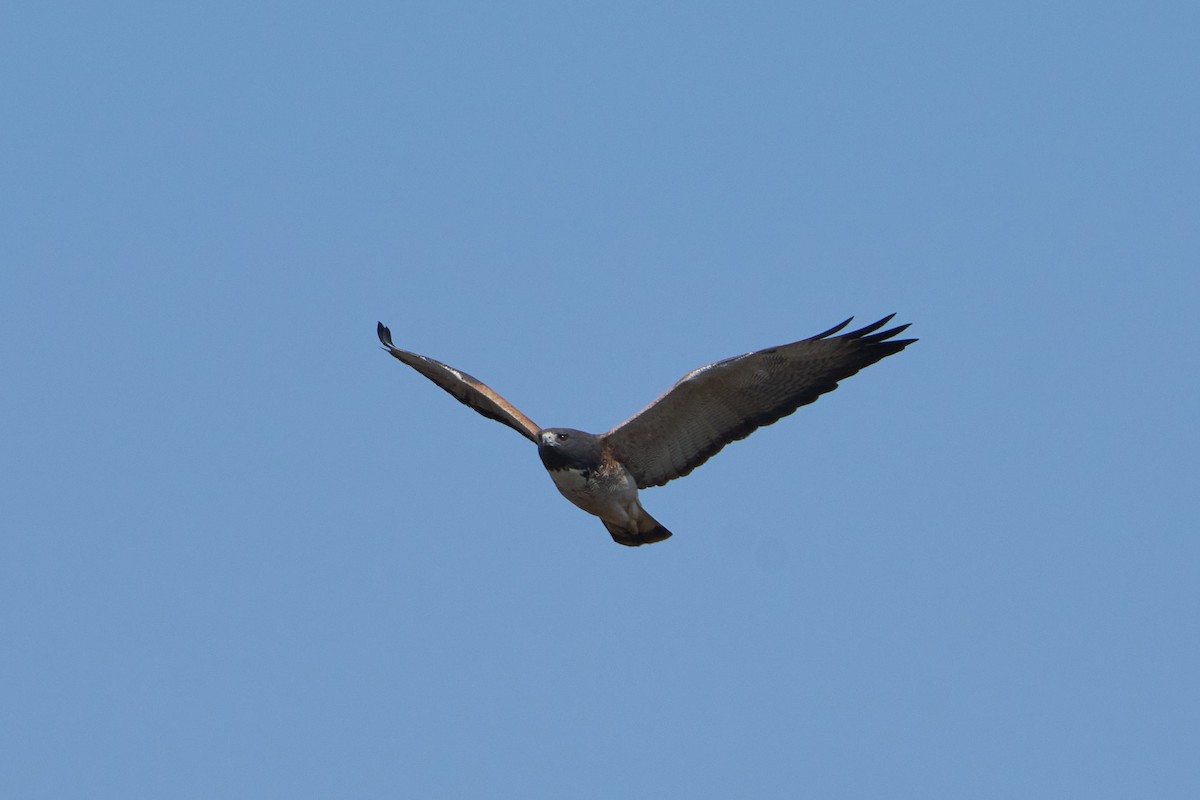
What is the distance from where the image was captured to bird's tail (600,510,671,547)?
57.8 ft

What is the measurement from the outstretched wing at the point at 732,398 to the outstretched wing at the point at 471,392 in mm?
1108

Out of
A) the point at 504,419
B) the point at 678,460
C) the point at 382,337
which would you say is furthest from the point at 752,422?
the point at 382,337

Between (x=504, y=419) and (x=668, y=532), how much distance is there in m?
1.96

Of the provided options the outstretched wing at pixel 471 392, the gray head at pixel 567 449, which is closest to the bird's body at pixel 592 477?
the gray head at pixel 567 449

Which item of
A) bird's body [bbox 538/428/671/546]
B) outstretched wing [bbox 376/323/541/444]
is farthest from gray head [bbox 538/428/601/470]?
outstretched wing [bbox 376/323/541/444]

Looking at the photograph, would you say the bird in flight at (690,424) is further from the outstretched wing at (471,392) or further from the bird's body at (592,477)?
the outstretched wing at (471,392)

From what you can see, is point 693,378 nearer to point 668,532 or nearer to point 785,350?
point 785,350

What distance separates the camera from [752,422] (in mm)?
16922

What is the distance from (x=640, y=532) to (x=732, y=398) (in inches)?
68.4

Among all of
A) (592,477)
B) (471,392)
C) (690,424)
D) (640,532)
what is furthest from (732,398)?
(471,392)

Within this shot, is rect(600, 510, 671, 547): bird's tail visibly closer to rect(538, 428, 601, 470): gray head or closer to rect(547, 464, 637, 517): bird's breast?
rect(547, 464, 637, 517): bird's breast

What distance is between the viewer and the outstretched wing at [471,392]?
18000 millimetres

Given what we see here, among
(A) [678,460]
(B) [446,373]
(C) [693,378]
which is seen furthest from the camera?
(B) [446,373]

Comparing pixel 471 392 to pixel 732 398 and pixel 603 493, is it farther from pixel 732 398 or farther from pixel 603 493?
pixel 732 398
